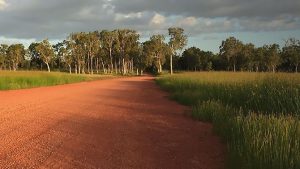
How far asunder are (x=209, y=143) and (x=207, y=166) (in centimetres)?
185

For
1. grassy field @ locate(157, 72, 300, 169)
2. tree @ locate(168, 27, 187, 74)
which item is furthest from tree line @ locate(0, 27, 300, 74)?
grassy field @ locate(157, 72, 300, 169)

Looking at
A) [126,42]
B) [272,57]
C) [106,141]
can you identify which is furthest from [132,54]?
[106,141]

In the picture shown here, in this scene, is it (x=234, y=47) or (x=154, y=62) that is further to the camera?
(x=154, y=62)

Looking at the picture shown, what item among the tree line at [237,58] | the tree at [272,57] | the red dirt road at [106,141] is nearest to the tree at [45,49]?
the tree line at [237,58]

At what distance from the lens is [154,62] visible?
10350 cm

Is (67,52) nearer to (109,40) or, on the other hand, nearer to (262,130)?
(109,40)

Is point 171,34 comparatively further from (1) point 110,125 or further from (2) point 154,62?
(1) point 110,125

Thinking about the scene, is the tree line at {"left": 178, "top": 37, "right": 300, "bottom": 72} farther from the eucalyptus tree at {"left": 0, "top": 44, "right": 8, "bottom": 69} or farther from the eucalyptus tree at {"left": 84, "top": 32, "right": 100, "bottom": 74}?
the eucalyptus tree at {"left": 0, "top": 44, "right": 8, "bottom": 69}

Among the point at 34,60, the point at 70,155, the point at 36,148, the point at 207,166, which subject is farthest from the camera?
the point at 34,60

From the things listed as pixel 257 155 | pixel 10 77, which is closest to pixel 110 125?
pixel 257 155

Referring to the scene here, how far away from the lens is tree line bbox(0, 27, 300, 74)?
302ft

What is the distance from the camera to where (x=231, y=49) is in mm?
93375

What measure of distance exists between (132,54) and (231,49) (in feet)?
89.6

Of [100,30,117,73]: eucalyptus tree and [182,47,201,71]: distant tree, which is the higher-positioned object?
[100,30,117,73]: eucalyptus tree
